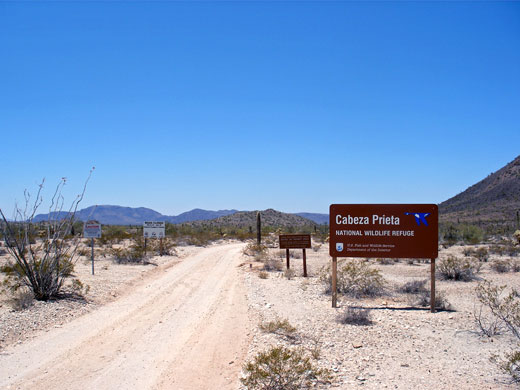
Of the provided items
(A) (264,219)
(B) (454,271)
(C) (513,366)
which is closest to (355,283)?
(B) (454,271)

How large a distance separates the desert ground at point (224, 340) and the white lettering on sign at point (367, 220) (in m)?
2.25

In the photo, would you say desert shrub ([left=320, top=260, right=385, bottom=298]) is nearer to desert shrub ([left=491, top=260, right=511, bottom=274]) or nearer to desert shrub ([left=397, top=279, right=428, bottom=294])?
desert shrub ([left=397, top=279, right=428, bottom=294])

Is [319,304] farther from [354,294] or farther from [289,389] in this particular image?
[289,389]

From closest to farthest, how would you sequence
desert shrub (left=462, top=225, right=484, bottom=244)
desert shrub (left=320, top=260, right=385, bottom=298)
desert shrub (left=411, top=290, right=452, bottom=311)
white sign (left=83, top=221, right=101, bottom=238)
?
desert shrub (left=411, top=290, right=452, bottom=311)
desert shrub (left=320, top=260, right=385, bottom=298)
white sign (left=83, top=221, right=101, bottom=238)
desert shrub (left=462, top=225, right=484, bottom=244)

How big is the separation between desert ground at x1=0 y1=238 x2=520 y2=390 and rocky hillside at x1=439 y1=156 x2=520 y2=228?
50.0m

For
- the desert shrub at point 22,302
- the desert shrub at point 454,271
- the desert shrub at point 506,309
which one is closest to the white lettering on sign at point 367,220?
the desert shrub at point 506,309

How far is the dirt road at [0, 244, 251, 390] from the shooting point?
660 cm

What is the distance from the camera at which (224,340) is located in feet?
28.3

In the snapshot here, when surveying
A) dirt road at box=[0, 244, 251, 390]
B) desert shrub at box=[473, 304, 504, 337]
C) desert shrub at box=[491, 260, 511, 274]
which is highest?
desert shrub at box=[491, 260, 511, 274]

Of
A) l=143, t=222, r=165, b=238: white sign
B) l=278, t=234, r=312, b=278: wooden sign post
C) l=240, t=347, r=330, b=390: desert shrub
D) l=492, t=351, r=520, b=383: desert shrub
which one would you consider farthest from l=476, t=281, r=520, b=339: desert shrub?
l=143, t=222, r=165, b=238: white sign

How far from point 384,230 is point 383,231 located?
4cm

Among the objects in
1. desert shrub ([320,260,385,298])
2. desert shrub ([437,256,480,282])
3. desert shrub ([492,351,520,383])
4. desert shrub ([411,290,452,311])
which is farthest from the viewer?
desert shrub ([437,256,480,282])

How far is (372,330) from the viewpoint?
9078 mm

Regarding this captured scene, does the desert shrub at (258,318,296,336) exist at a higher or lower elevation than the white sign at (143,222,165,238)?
lower
